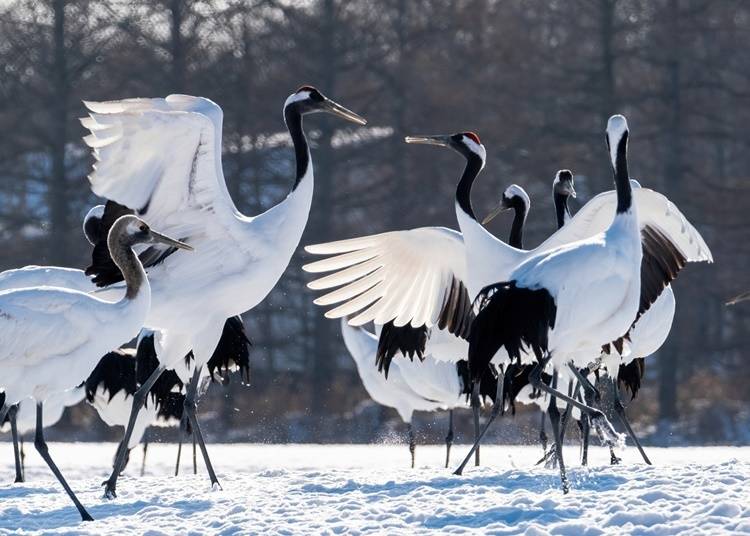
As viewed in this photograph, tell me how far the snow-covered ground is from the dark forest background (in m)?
12.7

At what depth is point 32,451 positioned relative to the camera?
14.5m

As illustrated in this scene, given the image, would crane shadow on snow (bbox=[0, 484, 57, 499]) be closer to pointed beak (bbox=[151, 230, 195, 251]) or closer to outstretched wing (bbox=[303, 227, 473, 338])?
pointed beak (bbox=[151, 230, 195, 251])

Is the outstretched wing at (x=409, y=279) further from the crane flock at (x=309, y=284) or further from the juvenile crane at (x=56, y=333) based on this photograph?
the juvenile crane at (x=56, y=333)

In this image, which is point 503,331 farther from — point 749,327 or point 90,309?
point 749,327

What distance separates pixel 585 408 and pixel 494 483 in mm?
588

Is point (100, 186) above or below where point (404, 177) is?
below

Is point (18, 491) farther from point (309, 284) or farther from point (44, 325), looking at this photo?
point (309, 284)

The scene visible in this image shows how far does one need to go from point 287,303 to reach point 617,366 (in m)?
14.1

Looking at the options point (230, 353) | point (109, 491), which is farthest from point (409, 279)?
point (109, 491)

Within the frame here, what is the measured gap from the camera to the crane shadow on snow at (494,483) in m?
7.36

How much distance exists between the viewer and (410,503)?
711cm

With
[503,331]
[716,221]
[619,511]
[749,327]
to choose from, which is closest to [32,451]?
[503,331]

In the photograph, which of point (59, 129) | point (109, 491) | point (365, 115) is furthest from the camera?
point (365, 115)

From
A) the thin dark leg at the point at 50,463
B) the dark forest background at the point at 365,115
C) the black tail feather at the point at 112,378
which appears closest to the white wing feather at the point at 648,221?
the thin dark leg at the point at 50,463
